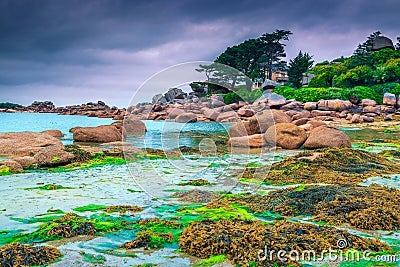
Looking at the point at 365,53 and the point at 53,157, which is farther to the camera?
the point at 365,53

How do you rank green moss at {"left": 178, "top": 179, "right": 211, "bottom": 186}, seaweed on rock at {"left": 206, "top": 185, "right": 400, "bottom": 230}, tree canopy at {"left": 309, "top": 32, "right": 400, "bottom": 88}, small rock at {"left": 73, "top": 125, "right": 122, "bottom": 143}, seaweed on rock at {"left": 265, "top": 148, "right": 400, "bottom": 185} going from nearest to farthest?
seaweed on rock at {"left": 206, "top": 185, "right": 400, "bottom": 230}
green moss at {"left": 178, "top": 179, "right": 211, "bottom": 186}
seaweed on rock at {"left": 265, "top": 148, "right": 400, "bottom": 185}
small rock at {"left": 73, "top": 125, "right": 122, "bottom": 143}
tree canopy at {"left": 309, "top": 32, "right": 400, "bottom": 88}

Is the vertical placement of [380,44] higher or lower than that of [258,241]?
higher

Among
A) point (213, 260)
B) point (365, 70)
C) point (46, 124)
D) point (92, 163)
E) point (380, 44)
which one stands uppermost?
point (380, 44)

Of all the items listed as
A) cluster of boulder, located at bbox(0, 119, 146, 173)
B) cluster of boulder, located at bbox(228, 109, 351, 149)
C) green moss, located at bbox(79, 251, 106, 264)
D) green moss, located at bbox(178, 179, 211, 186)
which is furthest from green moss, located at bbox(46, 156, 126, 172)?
green moss, located at bbox(79, 251, 106, 264)

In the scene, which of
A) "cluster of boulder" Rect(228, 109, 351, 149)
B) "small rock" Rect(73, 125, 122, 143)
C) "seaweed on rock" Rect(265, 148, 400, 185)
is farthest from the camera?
"small rock" Rect(73, 125, 122, 143)

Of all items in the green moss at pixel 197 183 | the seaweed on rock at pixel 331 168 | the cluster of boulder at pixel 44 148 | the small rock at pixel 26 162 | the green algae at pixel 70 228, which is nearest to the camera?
the green algae at pixel 70 228

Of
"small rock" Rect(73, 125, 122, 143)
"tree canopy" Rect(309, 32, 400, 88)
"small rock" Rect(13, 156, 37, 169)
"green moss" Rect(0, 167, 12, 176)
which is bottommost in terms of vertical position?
"green moss" Rect(0, 167, 12, 176)

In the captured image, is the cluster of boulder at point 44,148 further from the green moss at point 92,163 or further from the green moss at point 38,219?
the green moss at point 38,219

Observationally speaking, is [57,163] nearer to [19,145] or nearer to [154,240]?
[19,145]

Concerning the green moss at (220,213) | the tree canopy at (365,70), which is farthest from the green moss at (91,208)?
the tree canopy at (365,70)

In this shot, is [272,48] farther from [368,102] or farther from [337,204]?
[337,204]

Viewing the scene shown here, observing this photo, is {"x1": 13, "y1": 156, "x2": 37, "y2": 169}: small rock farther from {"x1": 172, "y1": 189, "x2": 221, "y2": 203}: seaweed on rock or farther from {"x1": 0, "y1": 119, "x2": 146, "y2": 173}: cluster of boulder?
{"x1": 172, "y1": 189, "x2": 221, "y2": 203}: seaweed on rock

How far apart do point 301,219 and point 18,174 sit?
6.36m

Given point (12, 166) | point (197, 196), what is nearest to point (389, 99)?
point (197, 196)
